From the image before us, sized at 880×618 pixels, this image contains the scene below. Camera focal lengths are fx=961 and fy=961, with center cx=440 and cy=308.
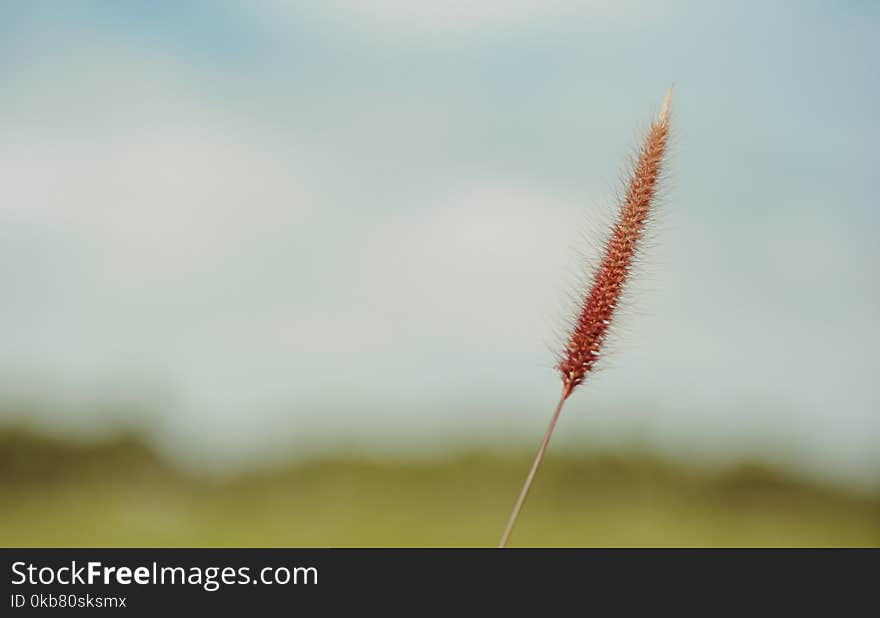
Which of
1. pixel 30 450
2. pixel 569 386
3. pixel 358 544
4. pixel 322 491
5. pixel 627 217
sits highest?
pixel 30 450

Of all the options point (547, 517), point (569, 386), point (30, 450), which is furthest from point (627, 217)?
point (30, 450)

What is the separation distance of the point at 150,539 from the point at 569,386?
7312 millimetres

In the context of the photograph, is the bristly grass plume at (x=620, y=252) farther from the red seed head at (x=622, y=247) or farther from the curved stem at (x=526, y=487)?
the curved stem at (x=526, y=487)

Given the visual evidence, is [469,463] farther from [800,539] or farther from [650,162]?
[650,162]

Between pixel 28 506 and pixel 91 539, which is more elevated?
pixel 28 506

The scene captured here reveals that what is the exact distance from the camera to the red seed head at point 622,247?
3.41 m

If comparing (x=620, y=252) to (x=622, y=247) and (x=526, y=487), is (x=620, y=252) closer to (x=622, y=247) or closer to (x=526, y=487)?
(x=622, y=247)

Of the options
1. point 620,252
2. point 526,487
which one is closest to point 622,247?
point 620,252

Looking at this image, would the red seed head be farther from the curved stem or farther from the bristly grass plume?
the curved stem

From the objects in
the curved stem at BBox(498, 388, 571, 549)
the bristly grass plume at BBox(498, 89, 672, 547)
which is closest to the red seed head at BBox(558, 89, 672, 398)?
the bristly grass plume at BBox(498, 89, 672, 547)

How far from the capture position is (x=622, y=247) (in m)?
3.54

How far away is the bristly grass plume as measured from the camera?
3387 mm

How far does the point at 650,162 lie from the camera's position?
3.47 m
